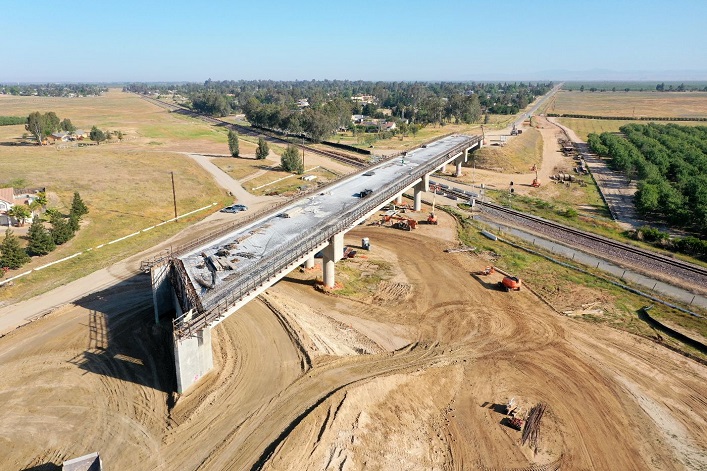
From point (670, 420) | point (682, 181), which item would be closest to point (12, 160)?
point (670, 420)

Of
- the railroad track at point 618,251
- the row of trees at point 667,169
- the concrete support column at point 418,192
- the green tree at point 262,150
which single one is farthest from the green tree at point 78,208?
the row of trees at point 667,169

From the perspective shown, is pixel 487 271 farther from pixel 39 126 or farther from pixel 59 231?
pixel 39 126

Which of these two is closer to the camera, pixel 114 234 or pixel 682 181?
pixel 114 234

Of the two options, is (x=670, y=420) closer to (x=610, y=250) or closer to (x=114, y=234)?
(x=610, y=250)

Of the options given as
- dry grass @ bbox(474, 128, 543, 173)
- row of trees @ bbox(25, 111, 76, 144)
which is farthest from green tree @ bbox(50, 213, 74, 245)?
row of trees @ bbox(25, 111, 76, 144)

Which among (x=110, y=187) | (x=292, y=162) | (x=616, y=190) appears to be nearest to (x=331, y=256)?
(x=292, y=162)

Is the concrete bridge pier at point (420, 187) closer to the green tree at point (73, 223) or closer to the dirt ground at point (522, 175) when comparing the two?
the dirt ground at point (522, 175)
